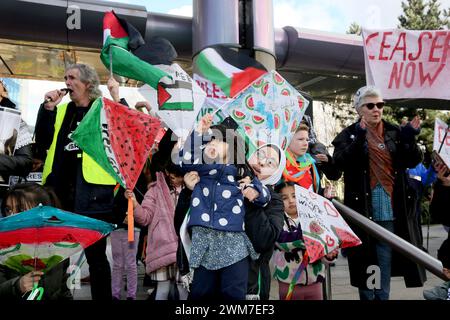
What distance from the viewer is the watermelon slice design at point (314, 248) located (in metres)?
2.78

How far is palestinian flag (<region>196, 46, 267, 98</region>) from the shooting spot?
393 cm

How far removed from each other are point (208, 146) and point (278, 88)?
2.60 ft

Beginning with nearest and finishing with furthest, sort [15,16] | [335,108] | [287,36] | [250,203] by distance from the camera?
[250,203]
[15,16]
[287,36]
[335,108]

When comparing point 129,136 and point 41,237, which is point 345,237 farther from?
point 41,237

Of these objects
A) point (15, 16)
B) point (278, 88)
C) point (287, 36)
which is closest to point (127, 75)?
point (278, 88)

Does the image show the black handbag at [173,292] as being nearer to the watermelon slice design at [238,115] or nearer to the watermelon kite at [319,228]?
the watermelon kite at [319,228]

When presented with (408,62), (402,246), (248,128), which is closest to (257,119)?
(248,128)

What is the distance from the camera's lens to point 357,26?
25.6 metres

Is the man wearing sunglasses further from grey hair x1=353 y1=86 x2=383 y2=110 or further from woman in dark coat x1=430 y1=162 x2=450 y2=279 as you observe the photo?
woman in dark coat x1=430 y1=162 x2=450 y2=279

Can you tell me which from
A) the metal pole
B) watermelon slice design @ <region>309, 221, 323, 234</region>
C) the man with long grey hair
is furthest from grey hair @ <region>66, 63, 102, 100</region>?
the metal pole

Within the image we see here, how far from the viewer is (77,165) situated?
303 cm

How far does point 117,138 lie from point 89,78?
28.8 inches
